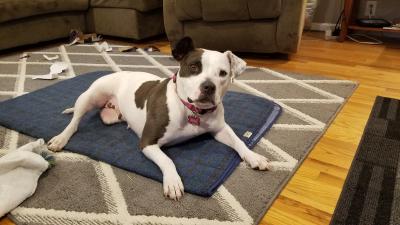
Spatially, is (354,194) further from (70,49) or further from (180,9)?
(70,49)

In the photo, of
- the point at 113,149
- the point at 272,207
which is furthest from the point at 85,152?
the point at 272,207

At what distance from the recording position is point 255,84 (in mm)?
2559

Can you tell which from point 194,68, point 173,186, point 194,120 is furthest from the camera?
→ point 194,120

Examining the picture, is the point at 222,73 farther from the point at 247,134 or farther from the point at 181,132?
the point at 247,134

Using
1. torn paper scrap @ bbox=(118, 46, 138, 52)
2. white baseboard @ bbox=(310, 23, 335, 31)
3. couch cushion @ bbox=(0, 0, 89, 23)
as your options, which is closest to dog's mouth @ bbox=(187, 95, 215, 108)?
torn paper scrap @ bbox=(118, 46, 138, 52)

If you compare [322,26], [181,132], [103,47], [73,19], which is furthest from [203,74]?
[322,26]

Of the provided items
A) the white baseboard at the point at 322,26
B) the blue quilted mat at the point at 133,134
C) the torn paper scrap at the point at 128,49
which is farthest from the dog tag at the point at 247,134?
the white baseboard at the point at 322,26

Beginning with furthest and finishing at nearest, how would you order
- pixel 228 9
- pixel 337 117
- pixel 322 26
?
1. pixel 322 26
2. pixel 228 9
3. pixel 337 117

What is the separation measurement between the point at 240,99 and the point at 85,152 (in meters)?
1.00

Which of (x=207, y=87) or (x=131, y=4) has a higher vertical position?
(x=131, y=4)

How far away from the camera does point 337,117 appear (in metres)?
2.02

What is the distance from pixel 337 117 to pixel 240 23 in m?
1.44

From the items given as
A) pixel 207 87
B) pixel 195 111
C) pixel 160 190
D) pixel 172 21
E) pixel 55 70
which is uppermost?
pixel 172 21

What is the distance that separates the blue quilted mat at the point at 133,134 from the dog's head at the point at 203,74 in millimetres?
255
